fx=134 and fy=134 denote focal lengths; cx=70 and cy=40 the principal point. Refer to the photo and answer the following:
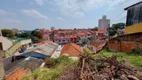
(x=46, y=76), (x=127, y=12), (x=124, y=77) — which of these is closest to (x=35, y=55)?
(x=46, y=76)

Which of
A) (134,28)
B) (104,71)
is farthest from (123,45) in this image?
(104,71)

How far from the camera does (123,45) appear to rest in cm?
1066

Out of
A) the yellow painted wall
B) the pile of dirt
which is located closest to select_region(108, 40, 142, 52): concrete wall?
the yellow painted wall

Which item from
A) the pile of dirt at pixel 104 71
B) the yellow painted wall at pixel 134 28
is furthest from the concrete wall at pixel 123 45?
the pile of dirt at pixel 104 71

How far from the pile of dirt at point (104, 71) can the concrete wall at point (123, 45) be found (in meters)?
4.34

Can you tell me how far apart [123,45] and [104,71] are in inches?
249

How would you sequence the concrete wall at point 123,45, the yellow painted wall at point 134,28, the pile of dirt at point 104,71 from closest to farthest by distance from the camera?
1. the pile of dirt at point 104,71
2. the concrete wall at point 123,45
3. the yellow painted wall at point 134,28

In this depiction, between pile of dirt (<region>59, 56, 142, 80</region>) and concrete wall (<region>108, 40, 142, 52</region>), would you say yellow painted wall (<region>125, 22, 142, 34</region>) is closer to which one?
concrete wall (<region>108, 40, 142, 52</region>)

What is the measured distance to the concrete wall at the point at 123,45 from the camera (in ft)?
30.5

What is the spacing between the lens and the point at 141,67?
5988mm

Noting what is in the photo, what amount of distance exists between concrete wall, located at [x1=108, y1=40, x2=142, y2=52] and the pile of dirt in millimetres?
4344

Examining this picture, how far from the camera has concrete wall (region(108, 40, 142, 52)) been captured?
9.31 meters

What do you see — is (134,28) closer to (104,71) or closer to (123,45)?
(123,45)

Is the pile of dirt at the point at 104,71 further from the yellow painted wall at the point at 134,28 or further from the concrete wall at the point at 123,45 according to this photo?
the yellow painted wall at the point at 134,28
